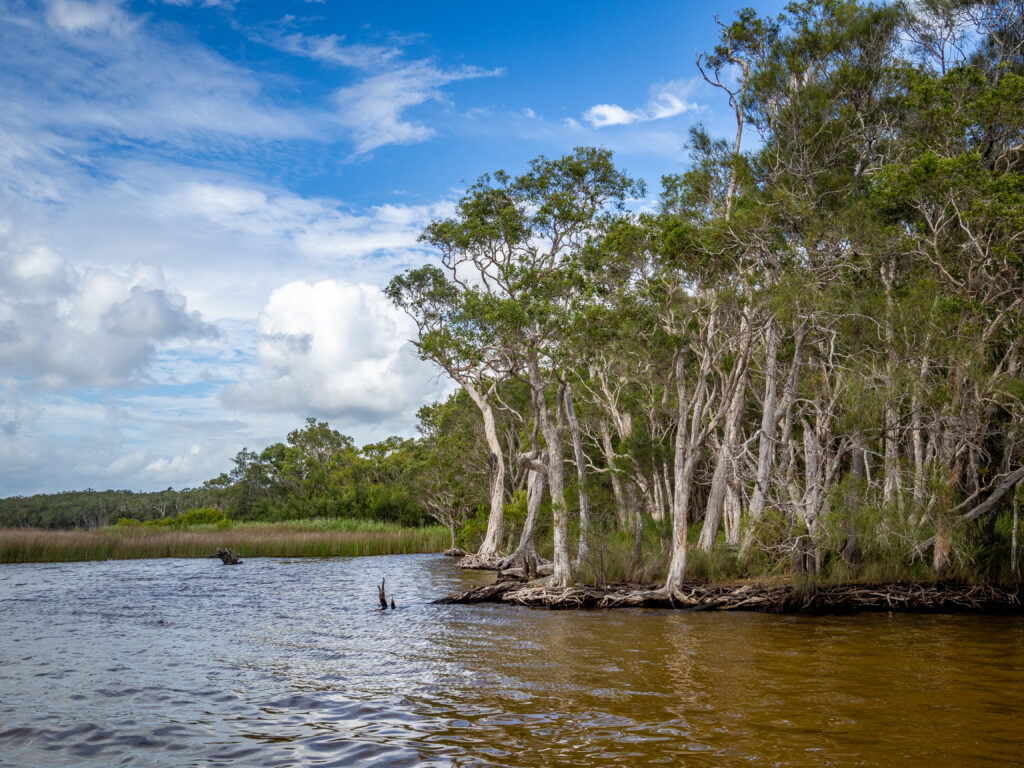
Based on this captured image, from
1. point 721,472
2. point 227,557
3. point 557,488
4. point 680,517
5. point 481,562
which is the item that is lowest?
point 481,562

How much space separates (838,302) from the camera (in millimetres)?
16156

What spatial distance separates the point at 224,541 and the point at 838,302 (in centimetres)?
3130

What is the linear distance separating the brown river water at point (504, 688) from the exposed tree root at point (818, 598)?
574 mm

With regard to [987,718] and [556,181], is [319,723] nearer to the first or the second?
[987,718]

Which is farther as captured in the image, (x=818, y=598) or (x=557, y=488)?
(x=557, y=488)

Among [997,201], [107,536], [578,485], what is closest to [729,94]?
[997,201]

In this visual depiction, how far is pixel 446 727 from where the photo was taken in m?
8.59

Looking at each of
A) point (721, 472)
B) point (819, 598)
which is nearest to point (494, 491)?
point (721, 472)

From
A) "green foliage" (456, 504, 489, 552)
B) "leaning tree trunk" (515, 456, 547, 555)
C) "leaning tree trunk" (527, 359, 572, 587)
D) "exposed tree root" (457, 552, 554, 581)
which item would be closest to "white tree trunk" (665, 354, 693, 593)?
"leaning tree trunk" (527, 359, 572, 587)

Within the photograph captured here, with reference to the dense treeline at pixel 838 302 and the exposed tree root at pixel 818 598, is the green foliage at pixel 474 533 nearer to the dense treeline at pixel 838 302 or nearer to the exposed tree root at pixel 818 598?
the dense treeline at pixel 838 302

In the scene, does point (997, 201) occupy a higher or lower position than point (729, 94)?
lower

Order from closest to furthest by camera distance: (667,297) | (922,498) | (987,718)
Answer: (987,718) → (922,498) → (667,297)

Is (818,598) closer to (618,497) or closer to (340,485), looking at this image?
(618,497)

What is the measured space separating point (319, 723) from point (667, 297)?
502 inches
